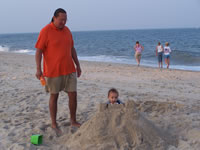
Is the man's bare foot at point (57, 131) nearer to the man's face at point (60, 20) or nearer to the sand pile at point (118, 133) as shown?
the sand pile at point (118, 133)

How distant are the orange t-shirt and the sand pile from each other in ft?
2.61

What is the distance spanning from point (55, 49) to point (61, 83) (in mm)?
499

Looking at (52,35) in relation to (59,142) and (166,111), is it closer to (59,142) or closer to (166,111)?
(59,142)

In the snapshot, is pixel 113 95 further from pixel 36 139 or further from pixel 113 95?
pixel 36 139

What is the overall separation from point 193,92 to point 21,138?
4.94 meters

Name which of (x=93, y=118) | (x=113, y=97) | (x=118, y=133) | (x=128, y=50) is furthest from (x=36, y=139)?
(x=128, y=50)

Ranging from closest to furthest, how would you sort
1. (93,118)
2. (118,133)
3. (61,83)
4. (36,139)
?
(118,133) → (36,139) → (93,118) → (61,83)

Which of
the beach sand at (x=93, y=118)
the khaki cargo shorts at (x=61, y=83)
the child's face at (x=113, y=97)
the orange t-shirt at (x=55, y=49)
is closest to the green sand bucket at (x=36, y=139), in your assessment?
the beach sand at (x=93, y=118)

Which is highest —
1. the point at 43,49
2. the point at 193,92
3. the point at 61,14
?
the point at 61,14

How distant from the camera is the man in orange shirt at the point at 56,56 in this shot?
3385 millimetres

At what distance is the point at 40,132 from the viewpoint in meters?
3.63

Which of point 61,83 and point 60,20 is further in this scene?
point 61,83

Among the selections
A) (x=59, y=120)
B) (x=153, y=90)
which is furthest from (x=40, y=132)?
(x=153, y=90)

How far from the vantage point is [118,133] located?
313 cm
